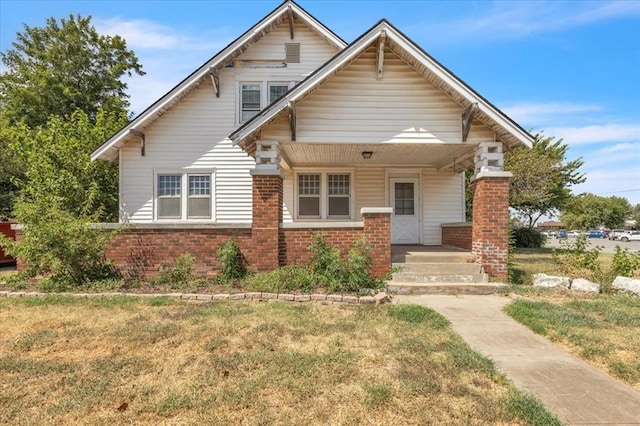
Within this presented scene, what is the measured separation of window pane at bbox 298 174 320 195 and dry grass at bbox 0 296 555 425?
21.5ft

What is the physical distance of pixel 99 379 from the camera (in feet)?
11.7

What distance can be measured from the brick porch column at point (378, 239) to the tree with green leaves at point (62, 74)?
20282 mm

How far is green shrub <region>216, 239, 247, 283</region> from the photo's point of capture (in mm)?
8031

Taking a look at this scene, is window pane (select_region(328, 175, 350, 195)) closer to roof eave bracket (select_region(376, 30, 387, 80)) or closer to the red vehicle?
roof eave bracket (select_region(376, 30, 387, 80))

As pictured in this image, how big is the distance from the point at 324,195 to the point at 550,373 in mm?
8755

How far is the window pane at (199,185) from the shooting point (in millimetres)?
11781

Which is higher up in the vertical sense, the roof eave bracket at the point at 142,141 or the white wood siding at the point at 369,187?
the roof eave bracket at the point at 142,141

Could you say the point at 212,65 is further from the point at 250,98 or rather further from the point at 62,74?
the point at 62,74

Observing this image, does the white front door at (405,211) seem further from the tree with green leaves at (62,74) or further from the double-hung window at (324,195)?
the tree with green leaves at (62,74)

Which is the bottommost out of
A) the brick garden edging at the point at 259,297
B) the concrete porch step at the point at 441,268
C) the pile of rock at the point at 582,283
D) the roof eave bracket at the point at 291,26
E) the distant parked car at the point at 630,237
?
the distant parked car at the point at 630,237

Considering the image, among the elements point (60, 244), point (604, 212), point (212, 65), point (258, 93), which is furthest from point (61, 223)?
point (604, 212)

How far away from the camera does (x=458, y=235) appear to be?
10.8m

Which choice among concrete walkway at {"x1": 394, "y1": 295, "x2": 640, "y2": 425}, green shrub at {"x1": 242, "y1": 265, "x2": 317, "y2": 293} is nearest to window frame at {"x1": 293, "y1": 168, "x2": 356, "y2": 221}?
green shrub at {"x1": 242, "y1": 265, "x2": 317, "y2": 293}

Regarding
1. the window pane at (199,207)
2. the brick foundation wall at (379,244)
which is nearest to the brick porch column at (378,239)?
the brick foundation wall at (379,244)
